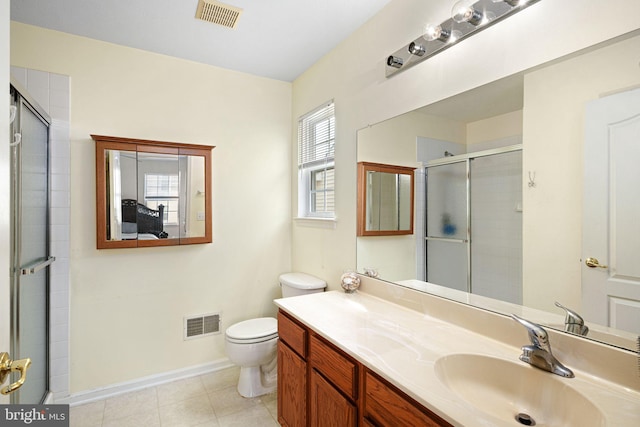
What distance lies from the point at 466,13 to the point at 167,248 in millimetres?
2463

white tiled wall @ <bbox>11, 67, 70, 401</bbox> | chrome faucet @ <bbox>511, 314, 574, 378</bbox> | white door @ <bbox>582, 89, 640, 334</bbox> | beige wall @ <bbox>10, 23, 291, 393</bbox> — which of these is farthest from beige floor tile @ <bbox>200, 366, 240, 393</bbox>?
white door @ <bbox>582, 89, 640, 334</bbox>

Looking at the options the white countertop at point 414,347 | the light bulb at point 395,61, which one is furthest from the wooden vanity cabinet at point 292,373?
the light bulb at point 395,61

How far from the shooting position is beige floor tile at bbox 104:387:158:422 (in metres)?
2.06

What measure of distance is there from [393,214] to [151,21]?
2.02 metres

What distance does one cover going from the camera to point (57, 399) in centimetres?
208

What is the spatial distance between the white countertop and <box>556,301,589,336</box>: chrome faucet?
0.44 feet

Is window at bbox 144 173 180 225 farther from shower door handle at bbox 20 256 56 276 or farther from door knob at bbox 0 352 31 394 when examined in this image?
door knob at bbox 0 352 31 394

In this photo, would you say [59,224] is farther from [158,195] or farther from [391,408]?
[391,408]

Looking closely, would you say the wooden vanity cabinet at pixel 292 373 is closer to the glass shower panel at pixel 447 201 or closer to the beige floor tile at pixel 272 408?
the beige floor tile at pixel 272 408

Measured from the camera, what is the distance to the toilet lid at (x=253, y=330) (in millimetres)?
2199

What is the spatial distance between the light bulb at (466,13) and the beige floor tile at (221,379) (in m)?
2.77

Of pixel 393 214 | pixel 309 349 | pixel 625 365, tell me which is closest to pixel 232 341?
pixel 309 349

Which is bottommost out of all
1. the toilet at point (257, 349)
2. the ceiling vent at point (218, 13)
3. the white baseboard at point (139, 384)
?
the white baseboard at point (139, 384)

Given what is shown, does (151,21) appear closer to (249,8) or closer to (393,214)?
(249,8)
